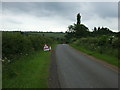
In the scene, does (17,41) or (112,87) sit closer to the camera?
(112,87)

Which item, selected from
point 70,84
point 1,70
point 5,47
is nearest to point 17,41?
point 5,47

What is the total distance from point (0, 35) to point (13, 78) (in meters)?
4.93

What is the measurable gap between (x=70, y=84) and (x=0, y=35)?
24.4ft

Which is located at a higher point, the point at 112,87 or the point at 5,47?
the point at 5,47

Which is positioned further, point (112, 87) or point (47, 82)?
point (47, 82)

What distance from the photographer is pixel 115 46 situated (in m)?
29.2

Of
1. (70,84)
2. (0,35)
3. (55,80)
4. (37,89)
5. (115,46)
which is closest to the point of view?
(37,89)

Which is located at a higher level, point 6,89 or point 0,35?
point 0,35

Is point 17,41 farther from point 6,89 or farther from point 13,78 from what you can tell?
point 6,89

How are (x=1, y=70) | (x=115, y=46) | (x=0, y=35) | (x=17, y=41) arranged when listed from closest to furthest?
(x=1, y=70) → (x=0, y=35) → (x=17, y=41) → (x=115, y=46)

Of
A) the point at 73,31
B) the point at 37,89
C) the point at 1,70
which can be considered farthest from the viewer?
the point at 73,31

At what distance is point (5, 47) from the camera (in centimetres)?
1722

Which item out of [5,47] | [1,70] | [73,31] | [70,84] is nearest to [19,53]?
[5,47]

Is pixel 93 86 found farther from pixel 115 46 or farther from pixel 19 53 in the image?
pixel 115 46
